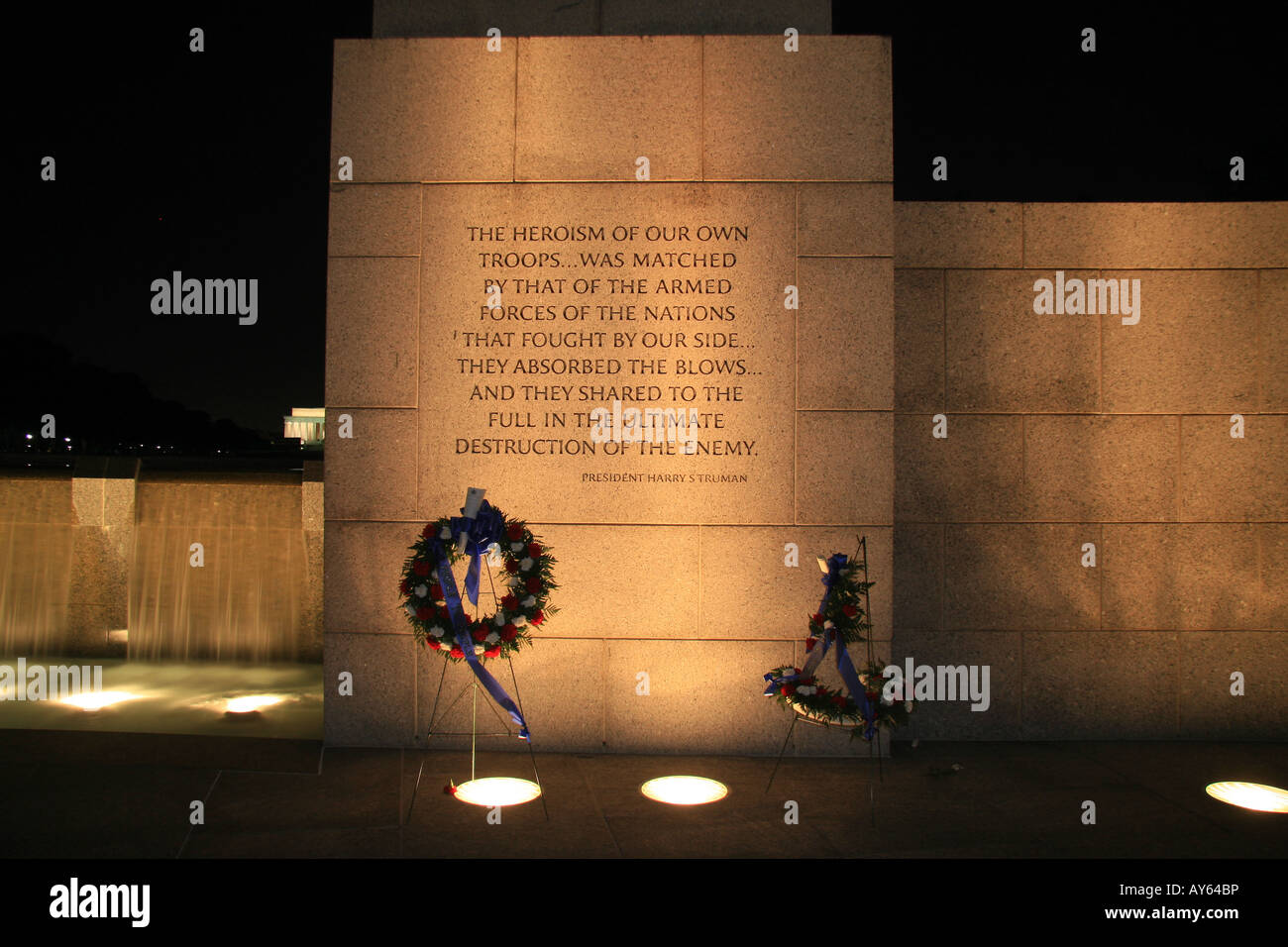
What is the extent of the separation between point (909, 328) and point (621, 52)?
12.0 feet

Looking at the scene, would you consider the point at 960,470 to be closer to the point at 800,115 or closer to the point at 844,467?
the point at 844,467

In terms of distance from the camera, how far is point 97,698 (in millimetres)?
8500

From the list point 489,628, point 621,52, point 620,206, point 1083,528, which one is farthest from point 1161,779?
point 621,52

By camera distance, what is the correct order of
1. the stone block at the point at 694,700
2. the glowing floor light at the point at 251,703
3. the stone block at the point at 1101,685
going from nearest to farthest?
the stone block at the point at 694,700
the stone block at the point at 1101,685
the glowing floor light at the point at 251,703

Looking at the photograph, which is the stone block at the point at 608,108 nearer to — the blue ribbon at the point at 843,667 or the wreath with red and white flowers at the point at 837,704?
the blue ribbon at the point at 843,667

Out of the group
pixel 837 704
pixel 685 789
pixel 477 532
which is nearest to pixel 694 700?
pixel 685 789

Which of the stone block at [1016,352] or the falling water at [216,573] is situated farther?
the falling water at [216,573]

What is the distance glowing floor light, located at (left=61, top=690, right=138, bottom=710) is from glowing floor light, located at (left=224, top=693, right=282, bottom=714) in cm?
111

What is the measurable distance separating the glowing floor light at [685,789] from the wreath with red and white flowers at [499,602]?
1.49 m

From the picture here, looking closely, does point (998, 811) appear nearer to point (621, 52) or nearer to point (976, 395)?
point (976, 395)

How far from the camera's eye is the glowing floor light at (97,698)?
8.22 meters

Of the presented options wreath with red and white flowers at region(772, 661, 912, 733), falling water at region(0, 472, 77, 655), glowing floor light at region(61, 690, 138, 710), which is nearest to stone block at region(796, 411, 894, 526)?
wreath with red and white flowers at region(772, 661, 912, 733)

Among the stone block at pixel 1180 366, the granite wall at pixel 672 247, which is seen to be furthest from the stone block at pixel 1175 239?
the granite wall at pixel 672 247

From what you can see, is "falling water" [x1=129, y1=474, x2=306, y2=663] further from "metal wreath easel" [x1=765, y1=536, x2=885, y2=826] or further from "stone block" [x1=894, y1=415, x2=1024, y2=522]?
"stone block" [x1=894, y1=415, x2=1024, y2=522]
